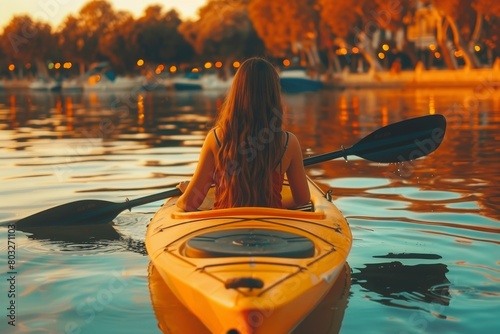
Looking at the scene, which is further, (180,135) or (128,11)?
(128,11)

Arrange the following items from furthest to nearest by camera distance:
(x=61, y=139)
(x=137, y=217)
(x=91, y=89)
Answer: (x=91, y=89)
(x=61, y=139)
(x=137, y=217)

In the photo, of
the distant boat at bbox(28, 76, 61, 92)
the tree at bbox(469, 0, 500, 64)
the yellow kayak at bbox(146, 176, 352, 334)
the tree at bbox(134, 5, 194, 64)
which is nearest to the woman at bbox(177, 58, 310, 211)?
the yellow kayak at bbox(146, 176, 352, 334)

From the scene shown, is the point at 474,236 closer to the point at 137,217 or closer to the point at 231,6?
the point at 137,217

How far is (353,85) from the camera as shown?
64188 mm

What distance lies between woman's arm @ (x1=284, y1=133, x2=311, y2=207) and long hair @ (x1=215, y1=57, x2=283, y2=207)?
120 millimetres

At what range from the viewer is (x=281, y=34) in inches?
2645

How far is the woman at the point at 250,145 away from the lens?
5465 millimetres

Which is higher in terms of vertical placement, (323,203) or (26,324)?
(323,203)

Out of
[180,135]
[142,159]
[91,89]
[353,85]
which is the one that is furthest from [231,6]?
[142,159]

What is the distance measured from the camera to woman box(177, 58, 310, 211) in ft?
17.9

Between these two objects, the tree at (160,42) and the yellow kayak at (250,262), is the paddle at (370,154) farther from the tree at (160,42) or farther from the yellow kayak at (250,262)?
the tree at (160,42)

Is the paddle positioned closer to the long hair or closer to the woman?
the woman

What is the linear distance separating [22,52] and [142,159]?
A: 9405 centimetres

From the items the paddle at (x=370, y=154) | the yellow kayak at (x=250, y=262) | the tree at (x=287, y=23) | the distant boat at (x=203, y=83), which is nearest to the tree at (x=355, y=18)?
the tree at (x=287, y=23)
